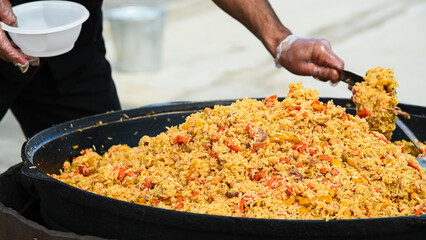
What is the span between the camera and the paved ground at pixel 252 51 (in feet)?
19.4

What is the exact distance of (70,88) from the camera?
9.28 feet

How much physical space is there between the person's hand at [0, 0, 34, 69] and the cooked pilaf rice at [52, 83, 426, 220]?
44 cm

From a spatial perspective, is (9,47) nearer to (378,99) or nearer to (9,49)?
(9,49)

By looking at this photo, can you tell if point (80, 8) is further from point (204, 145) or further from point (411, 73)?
point (411, 73)

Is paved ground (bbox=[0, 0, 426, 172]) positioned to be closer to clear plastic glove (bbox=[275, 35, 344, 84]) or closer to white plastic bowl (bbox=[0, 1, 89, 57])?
white plastic bowl (bbox=[0, 1, 89, 57])

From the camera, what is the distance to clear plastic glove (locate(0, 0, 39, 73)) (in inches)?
78.9

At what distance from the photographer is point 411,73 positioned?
6457 mm

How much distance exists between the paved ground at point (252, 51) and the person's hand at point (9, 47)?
265 cm

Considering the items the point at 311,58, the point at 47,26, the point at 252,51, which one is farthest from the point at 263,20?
the point at 252,51

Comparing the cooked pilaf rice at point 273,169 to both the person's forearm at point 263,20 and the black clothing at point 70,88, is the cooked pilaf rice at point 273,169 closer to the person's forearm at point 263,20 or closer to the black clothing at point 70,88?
the person's forearm at point 263,20

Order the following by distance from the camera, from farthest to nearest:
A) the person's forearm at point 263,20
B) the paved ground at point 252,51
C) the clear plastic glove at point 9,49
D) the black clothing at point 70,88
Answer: the paved ground at point 252,51 → the black clothing at point 70,88 → the person's forearm at point 263,20 → the clear plastic glove at point 9,49

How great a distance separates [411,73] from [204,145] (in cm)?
516

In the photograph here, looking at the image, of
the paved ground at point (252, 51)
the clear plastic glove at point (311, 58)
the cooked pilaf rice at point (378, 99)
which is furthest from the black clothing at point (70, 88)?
the paved ground at point (252, 51)

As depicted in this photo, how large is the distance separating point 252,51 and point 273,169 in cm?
574
